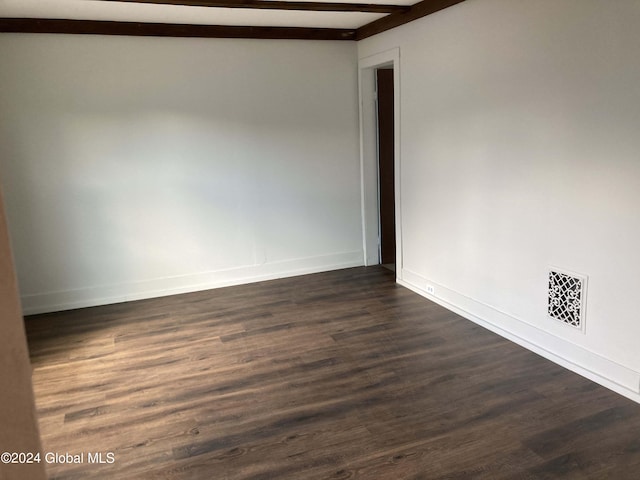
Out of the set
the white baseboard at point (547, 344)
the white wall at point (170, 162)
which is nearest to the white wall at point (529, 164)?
the white baseboard at point (547, 344)

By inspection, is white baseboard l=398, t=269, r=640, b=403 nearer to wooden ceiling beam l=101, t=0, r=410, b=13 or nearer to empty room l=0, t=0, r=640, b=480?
empty room l=0, t=0, r=640, b=480

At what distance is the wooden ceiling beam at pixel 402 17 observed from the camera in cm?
389

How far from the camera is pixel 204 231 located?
4.99 m

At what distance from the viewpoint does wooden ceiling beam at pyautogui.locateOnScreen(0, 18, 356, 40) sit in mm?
4152

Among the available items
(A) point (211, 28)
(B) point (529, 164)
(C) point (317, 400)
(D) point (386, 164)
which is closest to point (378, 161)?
(D) point (386, 164)

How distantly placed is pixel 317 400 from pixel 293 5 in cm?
290

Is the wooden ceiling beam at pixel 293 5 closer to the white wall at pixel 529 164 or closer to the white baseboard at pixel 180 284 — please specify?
the white wall at pixel 529 164

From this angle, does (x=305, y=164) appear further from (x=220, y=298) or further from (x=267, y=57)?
(x=220, y=298)

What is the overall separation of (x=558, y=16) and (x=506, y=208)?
1222 millimetres

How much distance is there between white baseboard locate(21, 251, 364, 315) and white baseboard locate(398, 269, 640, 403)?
1276 millimetres

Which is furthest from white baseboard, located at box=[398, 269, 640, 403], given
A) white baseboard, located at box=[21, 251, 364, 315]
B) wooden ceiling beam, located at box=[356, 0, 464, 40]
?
wooden ceiling beam, located at box=[356, 0, 464, 40]

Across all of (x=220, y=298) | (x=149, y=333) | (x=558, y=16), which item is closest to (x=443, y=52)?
(x=558, y=16)

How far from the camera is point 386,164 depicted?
5484 millimetres

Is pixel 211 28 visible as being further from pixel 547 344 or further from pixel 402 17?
pixel 547 344
